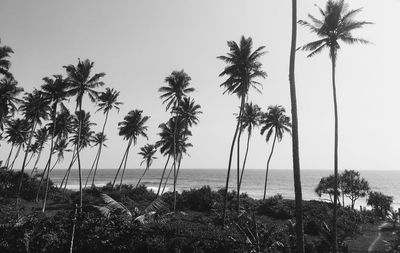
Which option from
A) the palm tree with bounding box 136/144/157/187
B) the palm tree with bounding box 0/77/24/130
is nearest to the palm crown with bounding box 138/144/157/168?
the palm tree with bounding box 136/144/157/187

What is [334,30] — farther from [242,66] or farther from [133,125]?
[133,125]

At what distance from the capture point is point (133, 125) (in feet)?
152

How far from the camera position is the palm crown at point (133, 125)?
4638 cm

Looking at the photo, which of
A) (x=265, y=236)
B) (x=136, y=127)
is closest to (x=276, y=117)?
(x=136, y=127)

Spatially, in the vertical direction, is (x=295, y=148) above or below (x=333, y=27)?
below

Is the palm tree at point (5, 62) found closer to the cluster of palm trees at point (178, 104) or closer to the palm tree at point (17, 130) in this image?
the cluster of palm trees at point (178, 104)

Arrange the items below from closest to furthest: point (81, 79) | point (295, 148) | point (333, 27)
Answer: point (295, 148)
point (333, 27)
point (81, 79)

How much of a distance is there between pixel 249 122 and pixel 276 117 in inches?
214

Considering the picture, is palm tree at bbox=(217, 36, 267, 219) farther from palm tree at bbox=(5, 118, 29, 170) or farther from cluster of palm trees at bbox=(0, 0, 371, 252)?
palm tree at bbox=(5, 118, 29, 170)

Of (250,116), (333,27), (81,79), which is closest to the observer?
(333,27)

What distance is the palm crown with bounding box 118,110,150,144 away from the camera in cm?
4638

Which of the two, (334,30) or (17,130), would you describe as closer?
(334,30)

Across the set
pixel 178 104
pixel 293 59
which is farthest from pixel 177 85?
pixel 293 59

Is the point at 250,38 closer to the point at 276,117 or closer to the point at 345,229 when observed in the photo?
the point at 276,117
